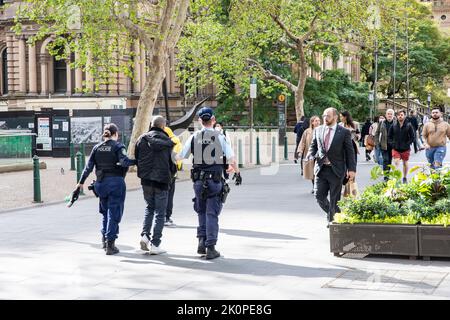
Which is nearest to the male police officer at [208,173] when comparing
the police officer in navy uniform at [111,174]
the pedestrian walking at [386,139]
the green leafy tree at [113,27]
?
the police officer in navy uniform at [111,174]

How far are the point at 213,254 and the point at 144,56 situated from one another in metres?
44.6

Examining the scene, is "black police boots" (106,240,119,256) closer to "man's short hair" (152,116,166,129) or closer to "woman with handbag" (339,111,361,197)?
"man's short hair" (152,116,166,129)

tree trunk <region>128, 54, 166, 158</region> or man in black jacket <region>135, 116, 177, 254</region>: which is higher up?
tree trunk <region>128, 54, 166, 158</region>

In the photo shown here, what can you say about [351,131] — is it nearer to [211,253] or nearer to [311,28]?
[211,253]

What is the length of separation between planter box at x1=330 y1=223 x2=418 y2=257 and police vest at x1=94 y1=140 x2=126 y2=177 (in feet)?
9.59

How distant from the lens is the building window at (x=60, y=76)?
5222cm

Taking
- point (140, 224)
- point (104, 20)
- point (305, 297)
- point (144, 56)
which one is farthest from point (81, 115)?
point (305, 297)

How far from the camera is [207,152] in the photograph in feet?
34.7

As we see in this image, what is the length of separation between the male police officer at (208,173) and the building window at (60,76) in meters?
42.7

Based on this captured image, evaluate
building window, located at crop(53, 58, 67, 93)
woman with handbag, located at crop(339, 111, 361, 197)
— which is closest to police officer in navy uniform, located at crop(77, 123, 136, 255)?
woman with handbag, located at crop(339, 111, 361, 197)

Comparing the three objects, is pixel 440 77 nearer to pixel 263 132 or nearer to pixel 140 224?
pixel 263 132

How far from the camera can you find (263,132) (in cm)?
4488

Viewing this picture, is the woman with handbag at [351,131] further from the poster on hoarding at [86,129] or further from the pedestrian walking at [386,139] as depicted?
the poster on hoarding at [86,129]

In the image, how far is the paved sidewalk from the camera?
8.34 metres
